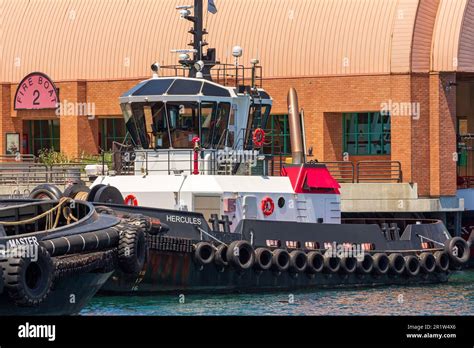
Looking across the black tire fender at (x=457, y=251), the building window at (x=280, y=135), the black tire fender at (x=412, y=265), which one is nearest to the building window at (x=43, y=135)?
the building window at (x=280, y=135)

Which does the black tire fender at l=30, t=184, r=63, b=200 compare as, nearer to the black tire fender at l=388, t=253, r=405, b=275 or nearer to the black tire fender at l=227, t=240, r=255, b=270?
the black tire fender at l=227, t=240, r=255, b=270

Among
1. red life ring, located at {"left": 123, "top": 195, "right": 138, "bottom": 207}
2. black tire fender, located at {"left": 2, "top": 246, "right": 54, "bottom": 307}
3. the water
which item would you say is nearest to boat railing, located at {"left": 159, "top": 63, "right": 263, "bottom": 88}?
red life ring, located at {"left": 123, "top": 195, "right": 138, "bottom": 207}

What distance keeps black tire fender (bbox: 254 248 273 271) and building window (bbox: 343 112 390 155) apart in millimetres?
16520

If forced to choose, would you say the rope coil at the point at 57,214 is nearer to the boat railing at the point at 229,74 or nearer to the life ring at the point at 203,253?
the life ring at the point at 203,253

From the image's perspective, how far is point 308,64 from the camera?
44531 millimetres

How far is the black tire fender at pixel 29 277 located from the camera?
64.6 feet

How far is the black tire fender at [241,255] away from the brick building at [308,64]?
14.7 meters

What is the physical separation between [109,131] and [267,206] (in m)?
19.8

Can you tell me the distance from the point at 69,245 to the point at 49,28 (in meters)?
28.9

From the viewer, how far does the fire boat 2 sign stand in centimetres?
4850

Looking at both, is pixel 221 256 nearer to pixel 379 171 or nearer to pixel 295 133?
pixel 295 133

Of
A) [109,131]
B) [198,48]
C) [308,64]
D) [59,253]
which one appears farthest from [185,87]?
[109,131]
